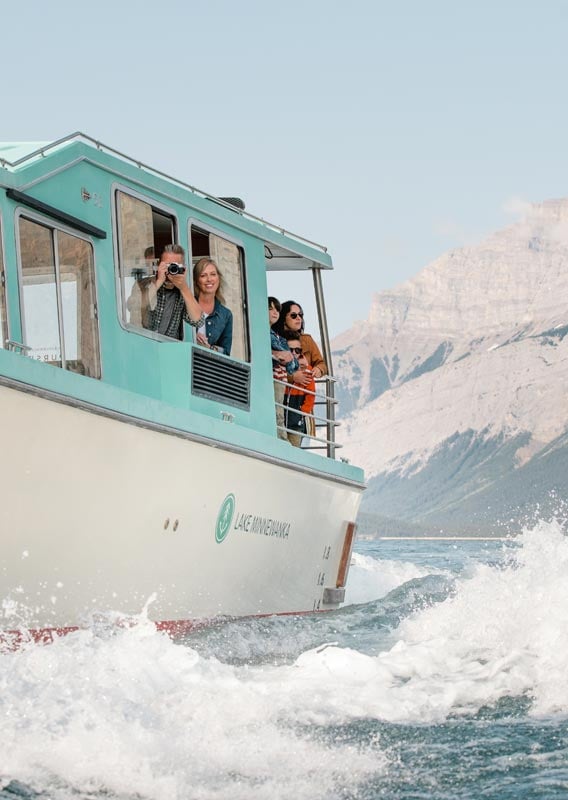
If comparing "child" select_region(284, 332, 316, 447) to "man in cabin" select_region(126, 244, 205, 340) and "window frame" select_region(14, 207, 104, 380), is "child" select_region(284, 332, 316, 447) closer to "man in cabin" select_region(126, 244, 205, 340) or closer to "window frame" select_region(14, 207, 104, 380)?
"man in cabin" select_region(126, 244, 205, 340)

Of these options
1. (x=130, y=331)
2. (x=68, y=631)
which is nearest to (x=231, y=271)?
(x=130, y=331)

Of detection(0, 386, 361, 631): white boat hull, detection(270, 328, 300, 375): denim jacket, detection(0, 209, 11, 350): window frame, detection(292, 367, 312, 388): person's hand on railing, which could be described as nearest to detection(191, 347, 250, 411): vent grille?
detection(0, 386, 361, 631): white boat hull

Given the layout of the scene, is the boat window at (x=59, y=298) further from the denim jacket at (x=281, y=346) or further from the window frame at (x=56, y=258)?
the denim jacket at (x=281, y=346)

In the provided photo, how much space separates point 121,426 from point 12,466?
3.53 ft

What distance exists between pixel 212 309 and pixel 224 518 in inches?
70.8

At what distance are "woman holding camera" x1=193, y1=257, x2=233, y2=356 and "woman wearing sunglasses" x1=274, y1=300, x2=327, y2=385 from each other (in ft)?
5.08

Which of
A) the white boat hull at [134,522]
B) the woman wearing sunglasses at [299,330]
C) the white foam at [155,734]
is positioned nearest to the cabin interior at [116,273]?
the white boat hull at [134,522]

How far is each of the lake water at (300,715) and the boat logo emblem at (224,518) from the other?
88cm

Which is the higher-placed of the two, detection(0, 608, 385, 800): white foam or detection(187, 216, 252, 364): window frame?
detection(187, 216, 252, 364): window frame

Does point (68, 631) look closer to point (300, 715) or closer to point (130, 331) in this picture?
point (130, 331)

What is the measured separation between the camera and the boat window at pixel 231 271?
11.4 meters

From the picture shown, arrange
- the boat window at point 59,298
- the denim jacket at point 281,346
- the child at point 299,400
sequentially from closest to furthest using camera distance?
the boat window at point 59,298 < the denim jacket at point 281,346 < the child at point 299,400

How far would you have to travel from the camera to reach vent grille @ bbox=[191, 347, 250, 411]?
10.6 meters

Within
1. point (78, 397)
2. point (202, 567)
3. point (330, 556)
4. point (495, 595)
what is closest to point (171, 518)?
point (202, 567)
